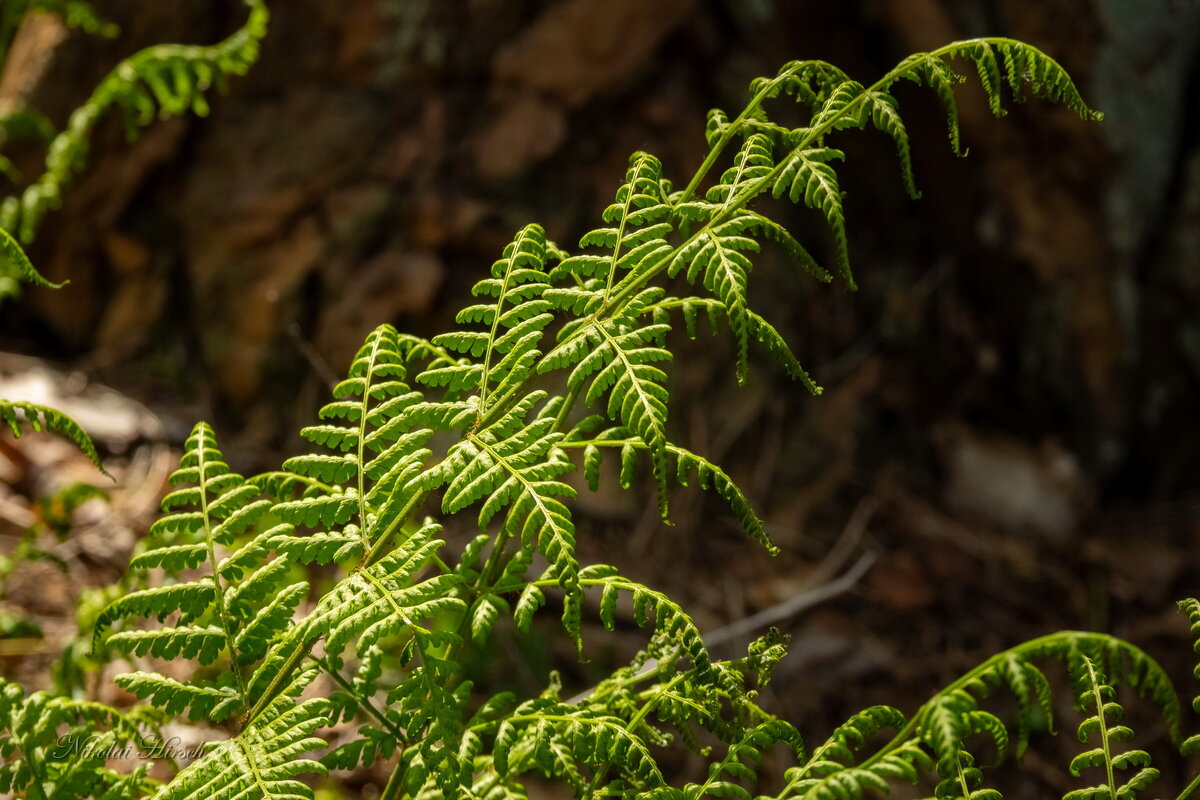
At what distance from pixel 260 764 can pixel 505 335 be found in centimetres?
68

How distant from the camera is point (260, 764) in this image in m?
1.30

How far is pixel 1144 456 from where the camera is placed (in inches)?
195

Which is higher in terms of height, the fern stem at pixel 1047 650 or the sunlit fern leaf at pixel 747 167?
the sunlit fern leaf at pixel 747 167

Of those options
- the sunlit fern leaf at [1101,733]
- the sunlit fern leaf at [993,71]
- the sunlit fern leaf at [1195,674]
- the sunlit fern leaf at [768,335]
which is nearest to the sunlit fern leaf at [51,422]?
the sunlit fern leaf at [768,335]

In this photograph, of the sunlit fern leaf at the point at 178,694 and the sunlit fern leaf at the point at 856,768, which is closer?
the sunlit fern leaf at the point at 856,768

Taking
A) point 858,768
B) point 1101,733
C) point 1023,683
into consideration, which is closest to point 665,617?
point 858,768

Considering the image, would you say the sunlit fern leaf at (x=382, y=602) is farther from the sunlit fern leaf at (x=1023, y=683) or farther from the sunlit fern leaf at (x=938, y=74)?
the sunlit fern leaf at (x=938, y=74)

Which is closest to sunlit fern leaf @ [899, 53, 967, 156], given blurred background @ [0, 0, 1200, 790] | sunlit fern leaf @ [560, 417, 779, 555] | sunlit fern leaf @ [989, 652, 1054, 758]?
sunlit fern leaf @ [560, 417, 779, 555]

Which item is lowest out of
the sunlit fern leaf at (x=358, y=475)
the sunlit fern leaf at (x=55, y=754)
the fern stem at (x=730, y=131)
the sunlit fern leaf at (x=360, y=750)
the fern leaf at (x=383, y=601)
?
the sunlit fern leaf at (x=360, y=750)

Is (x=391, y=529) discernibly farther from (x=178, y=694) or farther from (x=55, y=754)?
(x=55, y=754)

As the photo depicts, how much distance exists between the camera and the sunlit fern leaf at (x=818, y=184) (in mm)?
1308

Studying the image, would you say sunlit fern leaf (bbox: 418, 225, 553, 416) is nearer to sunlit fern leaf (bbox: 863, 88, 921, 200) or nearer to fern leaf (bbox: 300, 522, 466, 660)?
fern leaf (bbox: 300, 522, 466, 660)

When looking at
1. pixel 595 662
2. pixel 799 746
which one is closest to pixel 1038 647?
pixel 799 746

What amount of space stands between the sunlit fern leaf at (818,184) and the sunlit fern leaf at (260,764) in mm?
979
